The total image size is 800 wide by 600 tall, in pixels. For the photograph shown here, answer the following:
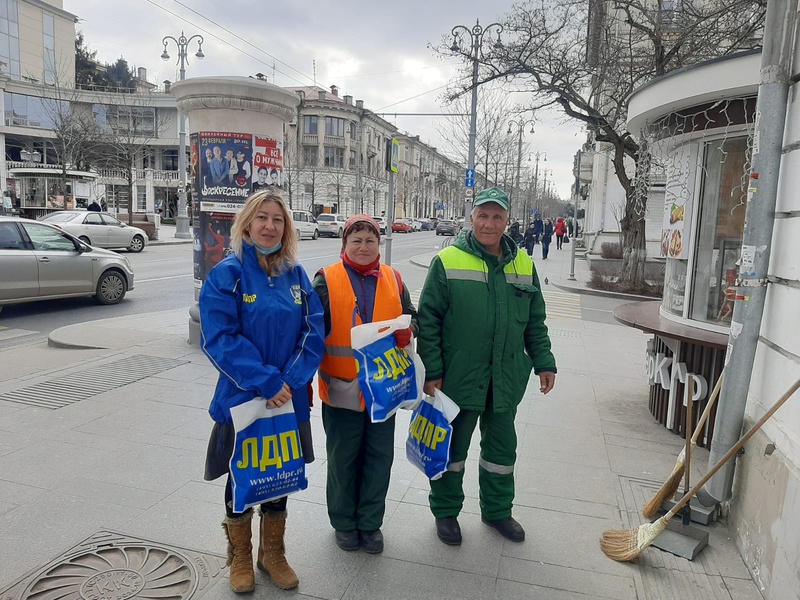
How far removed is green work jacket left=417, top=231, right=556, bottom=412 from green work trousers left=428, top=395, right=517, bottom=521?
0.40 feet

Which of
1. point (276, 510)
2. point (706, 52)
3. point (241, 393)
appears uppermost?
point (706, 52)

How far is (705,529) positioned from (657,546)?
38 centimetres

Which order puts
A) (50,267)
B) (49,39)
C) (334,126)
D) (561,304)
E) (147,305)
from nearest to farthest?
1. (50,267)
2. (147,305)
3. (561,304)
4. (49,39)
5. (334,126)

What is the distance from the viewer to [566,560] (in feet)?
10.4

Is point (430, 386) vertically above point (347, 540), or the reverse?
point (430, 386)

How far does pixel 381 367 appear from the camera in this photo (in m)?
2.99

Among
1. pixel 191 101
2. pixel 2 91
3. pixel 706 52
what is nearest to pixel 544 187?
pixel 2 91

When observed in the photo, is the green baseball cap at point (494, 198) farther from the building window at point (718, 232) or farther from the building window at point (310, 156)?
the building window at point (310, 156)

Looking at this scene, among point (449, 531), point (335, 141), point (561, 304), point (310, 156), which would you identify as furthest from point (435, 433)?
point (335, 141)

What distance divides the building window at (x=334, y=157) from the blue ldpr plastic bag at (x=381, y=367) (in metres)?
65.4

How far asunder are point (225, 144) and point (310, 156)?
6072 centimetres

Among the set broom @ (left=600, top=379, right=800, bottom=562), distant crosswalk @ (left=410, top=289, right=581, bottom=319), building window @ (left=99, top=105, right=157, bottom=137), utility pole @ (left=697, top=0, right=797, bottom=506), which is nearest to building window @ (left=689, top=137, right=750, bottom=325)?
utility pole @ (left=697, top=0, right=797, bottom=506)

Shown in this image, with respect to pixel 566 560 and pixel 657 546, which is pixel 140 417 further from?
pixel 657 546

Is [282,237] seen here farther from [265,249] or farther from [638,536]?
[638,536]
